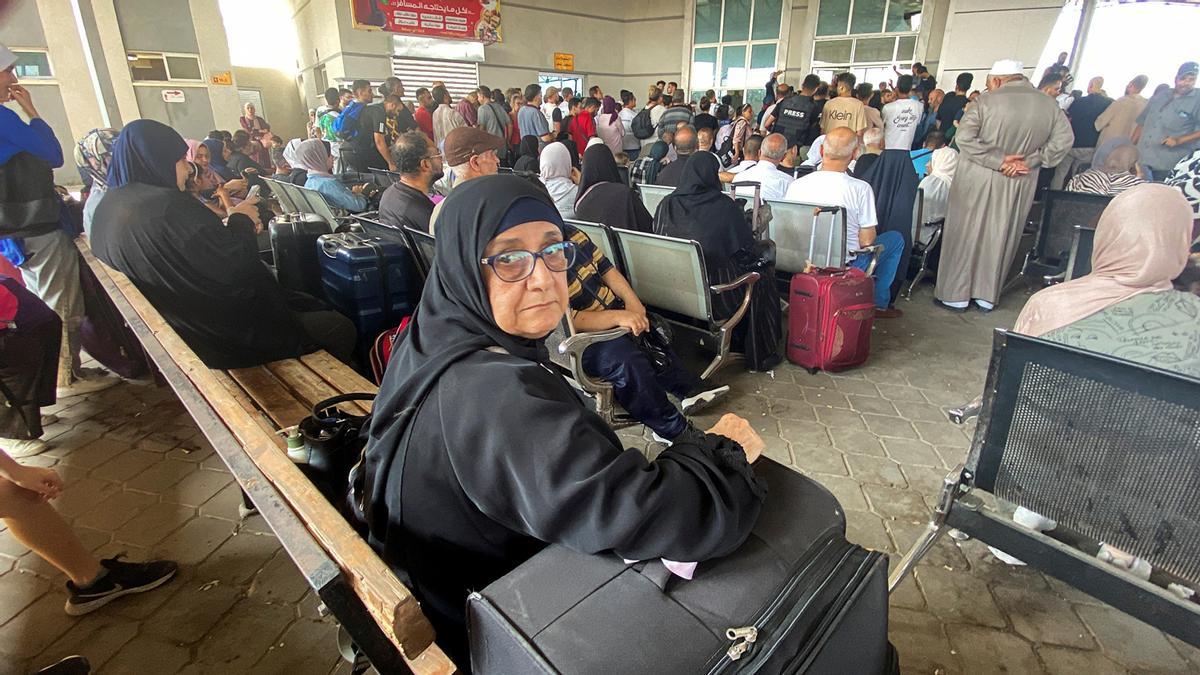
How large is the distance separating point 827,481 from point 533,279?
1.99 m

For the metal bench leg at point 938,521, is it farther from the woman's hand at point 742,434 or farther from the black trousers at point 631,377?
the black trousers at point 631,377

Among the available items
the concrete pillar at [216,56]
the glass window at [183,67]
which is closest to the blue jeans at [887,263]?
the concrete pillar at [216,56]

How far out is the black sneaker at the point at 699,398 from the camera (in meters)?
3.23

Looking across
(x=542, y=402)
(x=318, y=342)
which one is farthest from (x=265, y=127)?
(x=542, y=402)

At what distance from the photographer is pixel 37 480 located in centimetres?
180

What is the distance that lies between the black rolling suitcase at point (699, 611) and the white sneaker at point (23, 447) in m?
3.34

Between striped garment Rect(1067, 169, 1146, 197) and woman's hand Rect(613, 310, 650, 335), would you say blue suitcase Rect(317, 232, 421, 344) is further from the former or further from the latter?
striped garment Rect(1067, 169, 1146, 197)

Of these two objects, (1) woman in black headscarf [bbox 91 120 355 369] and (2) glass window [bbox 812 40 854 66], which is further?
(2) glass window [bbox 812 40 854 66]

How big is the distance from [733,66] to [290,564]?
650 inches

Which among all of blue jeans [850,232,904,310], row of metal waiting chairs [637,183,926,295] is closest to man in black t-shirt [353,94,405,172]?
row of metal waiting chairs [637,183,926,295]

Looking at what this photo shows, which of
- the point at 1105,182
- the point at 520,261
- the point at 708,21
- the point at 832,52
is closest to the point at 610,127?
the point at 1105,182

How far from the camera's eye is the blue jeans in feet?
14.7

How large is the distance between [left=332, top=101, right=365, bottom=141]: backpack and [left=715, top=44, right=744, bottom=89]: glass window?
11.9 meters

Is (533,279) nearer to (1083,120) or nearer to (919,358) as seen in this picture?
(919,358)
